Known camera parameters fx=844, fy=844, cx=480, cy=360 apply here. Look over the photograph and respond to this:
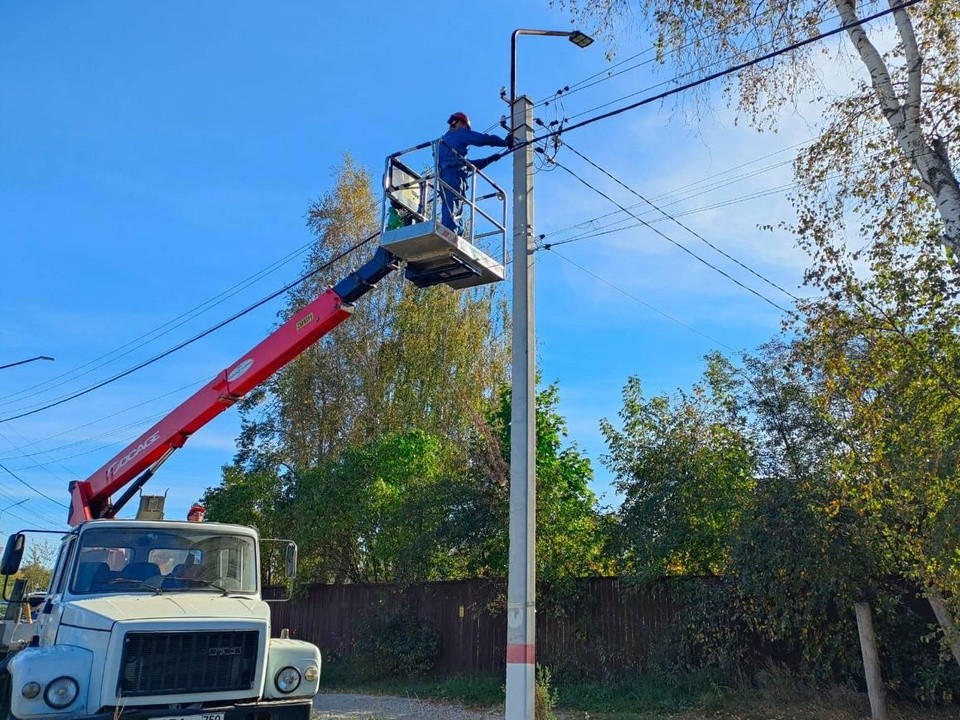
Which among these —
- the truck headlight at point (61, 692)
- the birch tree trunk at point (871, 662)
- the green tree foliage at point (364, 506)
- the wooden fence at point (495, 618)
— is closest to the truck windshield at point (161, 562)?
the truck headlight at point (61, 692)

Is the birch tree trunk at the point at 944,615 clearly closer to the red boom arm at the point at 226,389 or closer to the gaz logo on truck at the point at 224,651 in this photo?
the red boom arm at the point at 226,389

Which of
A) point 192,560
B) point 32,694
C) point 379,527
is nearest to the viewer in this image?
point 32,694

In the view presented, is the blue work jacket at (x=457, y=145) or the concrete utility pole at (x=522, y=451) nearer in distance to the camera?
the concrete utility pole at (x=522, y=451)

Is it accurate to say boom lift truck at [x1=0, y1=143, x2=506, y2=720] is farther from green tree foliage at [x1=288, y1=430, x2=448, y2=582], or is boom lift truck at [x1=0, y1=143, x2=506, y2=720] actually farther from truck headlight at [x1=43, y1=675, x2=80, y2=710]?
green tree foliage at [x1=288, y1=430, x2=448, y2=582]

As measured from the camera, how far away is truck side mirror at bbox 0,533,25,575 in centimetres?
835

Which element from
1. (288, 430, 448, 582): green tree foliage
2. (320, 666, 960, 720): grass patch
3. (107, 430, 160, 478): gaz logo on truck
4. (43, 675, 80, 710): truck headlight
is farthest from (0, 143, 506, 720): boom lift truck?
(288, 430, 448, 582): green tree foliage

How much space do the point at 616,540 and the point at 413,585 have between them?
18.2 ft

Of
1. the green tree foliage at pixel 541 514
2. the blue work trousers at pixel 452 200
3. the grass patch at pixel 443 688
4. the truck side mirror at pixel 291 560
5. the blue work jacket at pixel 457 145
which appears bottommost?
the grass patch at pixel 443 688

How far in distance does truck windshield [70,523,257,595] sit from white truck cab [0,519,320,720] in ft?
0.03

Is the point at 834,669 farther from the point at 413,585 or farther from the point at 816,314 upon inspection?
the point at 413,585

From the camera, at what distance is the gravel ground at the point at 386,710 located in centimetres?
1338

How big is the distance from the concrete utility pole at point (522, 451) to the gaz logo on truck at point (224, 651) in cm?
275

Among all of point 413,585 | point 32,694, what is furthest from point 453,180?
point 413,585

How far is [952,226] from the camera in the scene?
31.7ft
